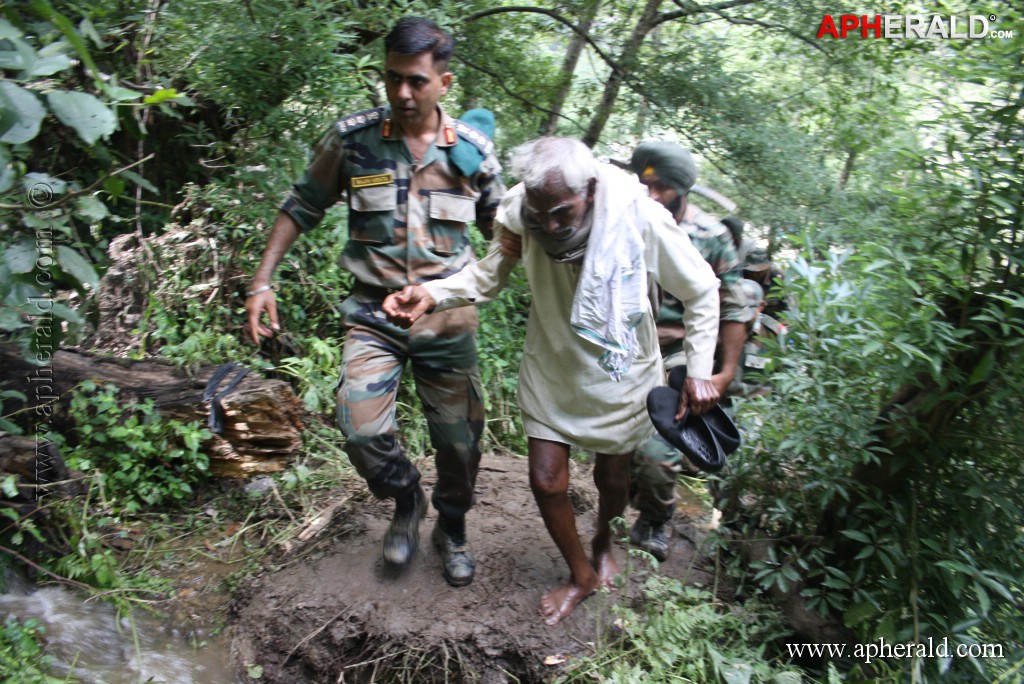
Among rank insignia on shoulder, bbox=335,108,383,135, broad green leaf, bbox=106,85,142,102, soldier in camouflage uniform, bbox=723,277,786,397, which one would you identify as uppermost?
broad green leaf, bbox=106,85,142,102

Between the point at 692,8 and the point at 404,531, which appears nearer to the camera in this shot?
the point at 404,531

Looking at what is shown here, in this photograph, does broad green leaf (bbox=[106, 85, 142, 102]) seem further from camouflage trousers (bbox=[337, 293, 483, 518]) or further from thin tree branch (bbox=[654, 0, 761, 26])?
thin tree branch (bbox=[654, 0, 761, 26])

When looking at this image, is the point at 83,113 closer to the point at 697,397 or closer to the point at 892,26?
the point at 697,397

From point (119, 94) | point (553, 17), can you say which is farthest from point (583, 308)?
point (553, 17)

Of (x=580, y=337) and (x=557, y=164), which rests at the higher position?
(x=557, y=164)

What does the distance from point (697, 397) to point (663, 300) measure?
110 cm

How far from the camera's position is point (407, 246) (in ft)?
11.0

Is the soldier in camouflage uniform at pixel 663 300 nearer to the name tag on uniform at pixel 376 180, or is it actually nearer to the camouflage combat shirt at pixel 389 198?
the camouflage combat shirt at pixel 389 198

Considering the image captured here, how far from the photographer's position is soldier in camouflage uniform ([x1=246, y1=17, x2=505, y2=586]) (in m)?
3.28

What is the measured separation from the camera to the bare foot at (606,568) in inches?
137

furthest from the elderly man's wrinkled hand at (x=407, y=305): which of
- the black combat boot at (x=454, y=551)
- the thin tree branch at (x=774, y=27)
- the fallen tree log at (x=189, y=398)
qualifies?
the thin tree branch at (x=774, y=27)

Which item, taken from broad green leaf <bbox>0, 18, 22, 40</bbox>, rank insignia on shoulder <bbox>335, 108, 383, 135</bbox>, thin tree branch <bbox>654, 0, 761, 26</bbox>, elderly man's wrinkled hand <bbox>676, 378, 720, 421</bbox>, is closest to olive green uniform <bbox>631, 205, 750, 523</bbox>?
elderly man's wrinkled hand <bbox>676, 378, 720, 421</bbox>

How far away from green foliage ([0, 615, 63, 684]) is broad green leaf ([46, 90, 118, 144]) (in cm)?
206

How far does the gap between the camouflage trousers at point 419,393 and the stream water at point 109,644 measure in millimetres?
1048
